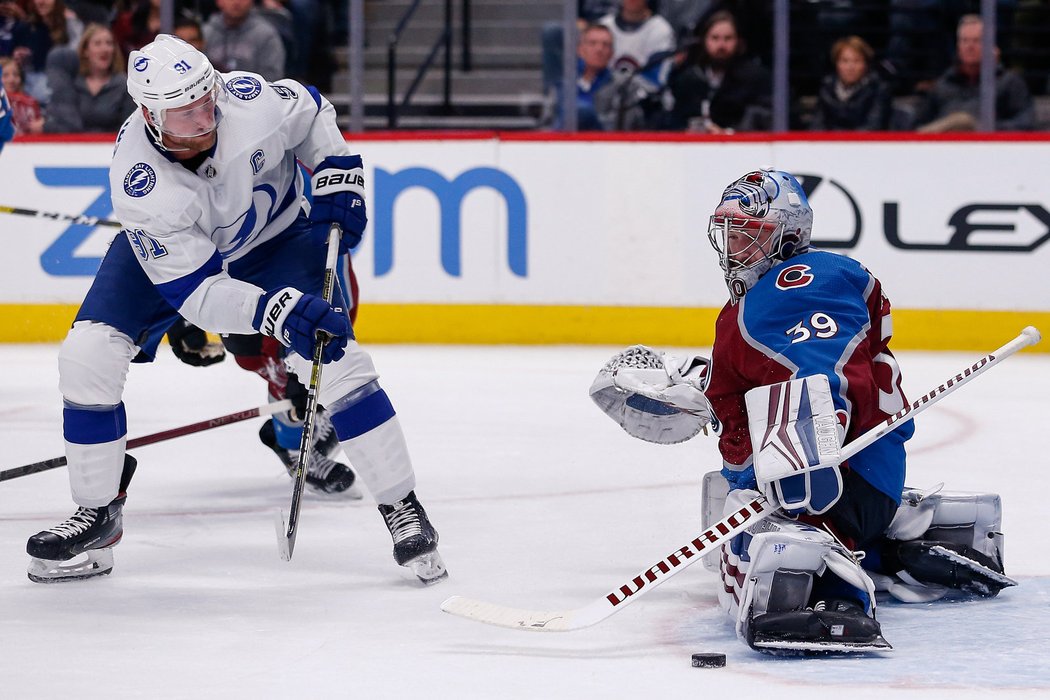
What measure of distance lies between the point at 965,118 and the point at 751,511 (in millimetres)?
4257

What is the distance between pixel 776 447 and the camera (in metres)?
2.56

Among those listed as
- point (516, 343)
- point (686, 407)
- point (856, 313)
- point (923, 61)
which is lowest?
point (516, 343)

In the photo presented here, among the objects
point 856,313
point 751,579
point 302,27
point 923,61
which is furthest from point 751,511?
point 302,27

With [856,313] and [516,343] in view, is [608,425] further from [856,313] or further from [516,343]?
[856,313]

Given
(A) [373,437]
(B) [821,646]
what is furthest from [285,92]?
(B) [821,646]

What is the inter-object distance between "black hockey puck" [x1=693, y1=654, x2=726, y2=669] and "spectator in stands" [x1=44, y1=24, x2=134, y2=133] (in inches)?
200

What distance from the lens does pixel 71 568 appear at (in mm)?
3145

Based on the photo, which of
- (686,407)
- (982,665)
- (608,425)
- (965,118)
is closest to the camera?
(982,665)

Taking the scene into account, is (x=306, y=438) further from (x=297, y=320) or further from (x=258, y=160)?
(x=258, y=160)

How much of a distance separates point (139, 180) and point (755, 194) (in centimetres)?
114

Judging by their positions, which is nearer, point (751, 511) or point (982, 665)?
point (982, 665)

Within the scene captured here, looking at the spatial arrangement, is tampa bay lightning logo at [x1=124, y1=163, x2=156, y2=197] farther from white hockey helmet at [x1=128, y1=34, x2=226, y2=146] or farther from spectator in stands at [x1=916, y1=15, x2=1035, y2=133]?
spectator in stands at [x1=916, y1=15, x2=1035, y2=133]

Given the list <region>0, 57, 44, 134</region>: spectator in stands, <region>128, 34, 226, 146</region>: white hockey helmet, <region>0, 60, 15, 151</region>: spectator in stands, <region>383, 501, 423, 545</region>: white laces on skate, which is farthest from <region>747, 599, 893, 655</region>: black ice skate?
<region>0, 57, 44, 134</region>: spectator in stands

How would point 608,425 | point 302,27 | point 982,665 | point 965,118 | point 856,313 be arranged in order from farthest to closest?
point 302,27 < point 965,118 < point 608,425 < point 856,313 < point 982,665
